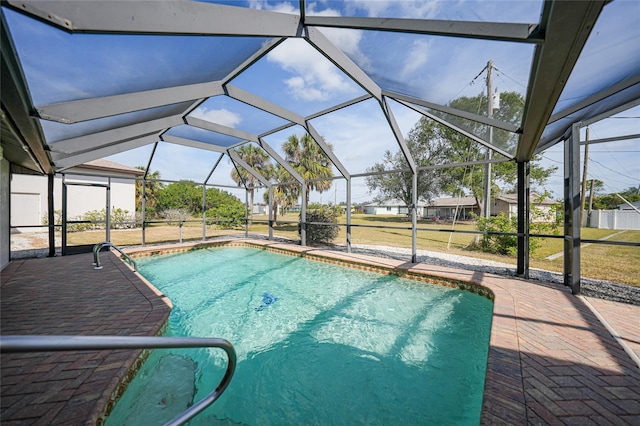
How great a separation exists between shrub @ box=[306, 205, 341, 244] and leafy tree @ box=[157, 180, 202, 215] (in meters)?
14.9

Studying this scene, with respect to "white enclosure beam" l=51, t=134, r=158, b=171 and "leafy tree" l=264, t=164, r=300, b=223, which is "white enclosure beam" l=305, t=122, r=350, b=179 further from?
"leafy tree" l=264, t=164, r=300, b=223

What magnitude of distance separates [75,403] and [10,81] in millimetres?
2593

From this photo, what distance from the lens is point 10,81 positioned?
84.6 inches

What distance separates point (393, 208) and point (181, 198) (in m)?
21.9

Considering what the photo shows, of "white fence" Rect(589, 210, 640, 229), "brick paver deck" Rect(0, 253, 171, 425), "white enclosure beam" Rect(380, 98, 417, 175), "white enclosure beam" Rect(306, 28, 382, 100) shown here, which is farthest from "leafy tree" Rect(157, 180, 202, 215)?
"white fence" Rect(589, 210, 640, 229)

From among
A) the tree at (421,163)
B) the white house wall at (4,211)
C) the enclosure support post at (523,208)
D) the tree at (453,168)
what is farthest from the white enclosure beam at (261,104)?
the tree at (453,168)

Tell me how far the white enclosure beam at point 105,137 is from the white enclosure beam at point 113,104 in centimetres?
195

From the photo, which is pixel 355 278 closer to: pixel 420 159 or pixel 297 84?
pixel 297 84

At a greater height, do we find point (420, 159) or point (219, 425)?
point (420, 159)

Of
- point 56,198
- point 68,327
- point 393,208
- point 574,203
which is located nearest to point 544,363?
point 574,203

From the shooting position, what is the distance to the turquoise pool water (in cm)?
249

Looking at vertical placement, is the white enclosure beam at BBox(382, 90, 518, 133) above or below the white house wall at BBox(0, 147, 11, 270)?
above

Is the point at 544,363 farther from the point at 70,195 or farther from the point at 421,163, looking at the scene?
the point at 70,195

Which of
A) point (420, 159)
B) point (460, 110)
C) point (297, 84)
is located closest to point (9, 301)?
point (297, 84)
